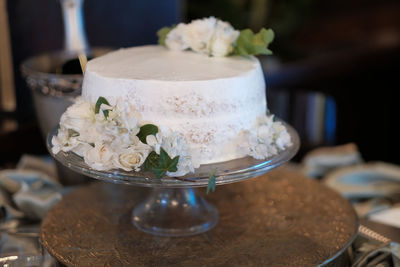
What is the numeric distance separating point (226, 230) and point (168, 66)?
42cm

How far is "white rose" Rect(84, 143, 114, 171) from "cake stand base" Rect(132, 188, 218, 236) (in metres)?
0.29

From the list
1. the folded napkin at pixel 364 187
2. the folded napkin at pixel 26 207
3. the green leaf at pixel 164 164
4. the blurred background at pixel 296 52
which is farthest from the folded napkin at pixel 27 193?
the folded napkin at pixel 364 187

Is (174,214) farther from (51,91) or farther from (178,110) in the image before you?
(51,91)

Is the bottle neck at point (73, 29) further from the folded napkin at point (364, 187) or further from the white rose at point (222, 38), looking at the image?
the folded napkin at point (364, 187)

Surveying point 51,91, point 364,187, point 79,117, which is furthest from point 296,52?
point 79,117

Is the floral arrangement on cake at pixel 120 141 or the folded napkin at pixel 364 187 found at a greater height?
the floral arrangement on cake at pixel 120 141

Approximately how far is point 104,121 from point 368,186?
1016 mm

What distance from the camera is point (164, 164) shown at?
3.18ft

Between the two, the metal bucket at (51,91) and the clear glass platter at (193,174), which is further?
the metal bucket at (51,91)

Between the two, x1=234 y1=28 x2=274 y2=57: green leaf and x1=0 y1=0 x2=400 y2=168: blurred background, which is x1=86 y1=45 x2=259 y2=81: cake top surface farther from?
x1=0 y1=0 x2=400 y2=168: blurred background

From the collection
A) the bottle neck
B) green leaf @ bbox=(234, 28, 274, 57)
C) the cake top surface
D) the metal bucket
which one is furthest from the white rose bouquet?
the bottle neck

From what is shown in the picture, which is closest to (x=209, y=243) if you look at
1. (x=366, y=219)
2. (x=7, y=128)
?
(x=366, y=219)

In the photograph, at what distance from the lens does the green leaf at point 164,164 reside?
96cm

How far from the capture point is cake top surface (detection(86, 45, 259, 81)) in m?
1.09
